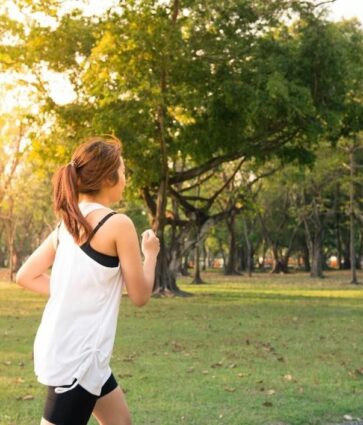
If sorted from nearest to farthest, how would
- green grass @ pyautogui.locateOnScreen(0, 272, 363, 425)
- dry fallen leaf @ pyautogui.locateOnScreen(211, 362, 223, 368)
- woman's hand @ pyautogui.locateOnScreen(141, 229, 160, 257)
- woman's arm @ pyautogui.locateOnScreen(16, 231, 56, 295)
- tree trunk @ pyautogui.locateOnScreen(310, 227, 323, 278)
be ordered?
woman's hand @ pyautogui.locateOnScreen(141, 229, 160, 257) < woman's arm @ pyautogui.locateOnScreen(16, 231, 56, 295) < green grass @ pyautogui.locateOnScreen(0, 272, 363, 425) < dry fallen leaf @ pyautogui.locateOnScreen(211, 362, 223, 368) < tree trunk @ pyautogui.locateOnScreen(310, 227, 323, 278)

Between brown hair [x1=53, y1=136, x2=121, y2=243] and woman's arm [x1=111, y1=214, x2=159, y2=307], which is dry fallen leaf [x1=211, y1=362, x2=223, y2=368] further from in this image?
brown hair [x1=53, y1=136, x2=121, y2=243]

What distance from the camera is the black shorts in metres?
3.04

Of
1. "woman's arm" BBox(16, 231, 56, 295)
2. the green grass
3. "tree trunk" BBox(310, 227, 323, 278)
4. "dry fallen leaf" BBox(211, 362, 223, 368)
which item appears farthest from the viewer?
"tree trunk" BBox(310, 227, 323, 278)

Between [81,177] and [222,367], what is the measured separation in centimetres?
722

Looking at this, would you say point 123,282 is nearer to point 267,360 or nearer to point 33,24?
point 267,360

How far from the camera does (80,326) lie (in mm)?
3027

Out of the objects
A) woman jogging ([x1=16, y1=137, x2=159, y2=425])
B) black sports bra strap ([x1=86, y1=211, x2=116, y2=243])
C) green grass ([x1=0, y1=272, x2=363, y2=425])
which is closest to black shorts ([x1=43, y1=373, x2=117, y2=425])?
woman jogging ([x1=16, y1=137, x2=159, y2=425])

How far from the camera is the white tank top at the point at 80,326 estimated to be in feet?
9.88

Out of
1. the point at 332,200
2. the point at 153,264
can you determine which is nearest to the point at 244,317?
the point at 153,264

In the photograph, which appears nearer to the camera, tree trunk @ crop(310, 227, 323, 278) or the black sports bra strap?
the black sports bra strap

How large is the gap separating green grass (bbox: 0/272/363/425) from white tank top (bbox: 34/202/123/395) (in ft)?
12.3

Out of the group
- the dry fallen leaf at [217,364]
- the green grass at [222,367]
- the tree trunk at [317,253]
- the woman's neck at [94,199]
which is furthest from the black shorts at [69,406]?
the tree trunk at [317,253]

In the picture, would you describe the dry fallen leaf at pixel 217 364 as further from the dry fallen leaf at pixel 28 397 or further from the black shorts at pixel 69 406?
the black shorts at pixel 69 406

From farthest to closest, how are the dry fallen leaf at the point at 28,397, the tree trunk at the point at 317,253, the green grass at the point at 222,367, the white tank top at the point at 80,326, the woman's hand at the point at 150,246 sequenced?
the tree trunk at the point at 317,253 → the dry fallen leaf at the point at 28,397 → the green grass at the point at 222,367 → the woman's hand at the point at 150,246 → the white tank top at the point at 80,326
